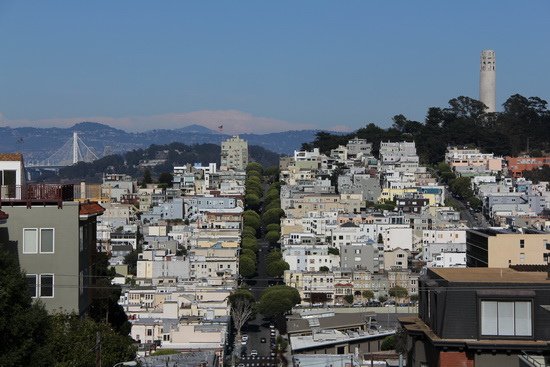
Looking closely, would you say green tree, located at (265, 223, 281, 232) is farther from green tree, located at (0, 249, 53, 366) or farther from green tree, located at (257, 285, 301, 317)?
green tree, located at (0, 249, 53, 366)

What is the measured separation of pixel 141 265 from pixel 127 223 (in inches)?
614

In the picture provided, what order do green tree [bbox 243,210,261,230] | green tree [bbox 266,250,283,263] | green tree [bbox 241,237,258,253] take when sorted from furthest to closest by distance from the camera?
green tree [bbox 243,210,261,230]
green tree [bbox 241,237,258,253]
green tree [bbox 266,250,283,263]

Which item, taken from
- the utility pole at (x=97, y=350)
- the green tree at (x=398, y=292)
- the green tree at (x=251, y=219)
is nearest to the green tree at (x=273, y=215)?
the green tree at (x=251, y=219)

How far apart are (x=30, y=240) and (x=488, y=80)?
295 feet

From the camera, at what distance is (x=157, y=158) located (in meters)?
189

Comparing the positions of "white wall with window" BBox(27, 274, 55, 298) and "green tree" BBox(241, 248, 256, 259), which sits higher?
"white wall with window" BBox(27, 274, 55, 298)

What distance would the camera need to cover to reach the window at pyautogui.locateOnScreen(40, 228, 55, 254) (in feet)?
40.3

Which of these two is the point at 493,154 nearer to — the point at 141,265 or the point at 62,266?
the point at 141,265

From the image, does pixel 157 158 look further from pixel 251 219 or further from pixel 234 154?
pixel 251 219

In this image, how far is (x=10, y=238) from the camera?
39.8 feet

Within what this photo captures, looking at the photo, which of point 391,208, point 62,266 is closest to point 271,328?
point 391,208

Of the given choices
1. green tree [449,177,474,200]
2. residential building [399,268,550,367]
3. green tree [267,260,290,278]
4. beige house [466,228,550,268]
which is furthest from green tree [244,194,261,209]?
residential building [399,268,550,367]

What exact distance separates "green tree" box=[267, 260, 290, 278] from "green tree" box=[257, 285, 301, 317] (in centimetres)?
635

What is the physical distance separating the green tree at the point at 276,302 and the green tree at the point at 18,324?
40534 millimetres
